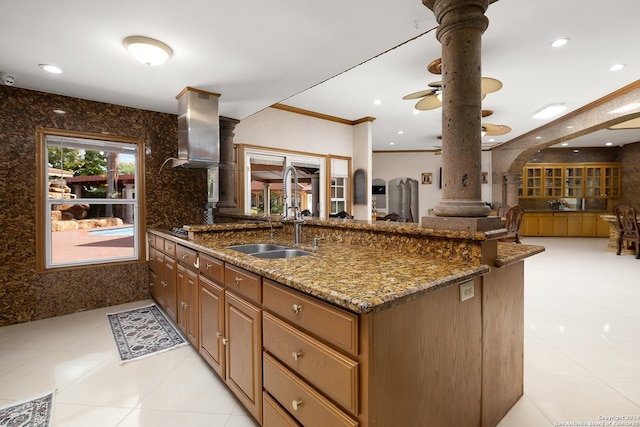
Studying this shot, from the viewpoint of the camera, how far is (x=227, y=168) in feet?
13.7

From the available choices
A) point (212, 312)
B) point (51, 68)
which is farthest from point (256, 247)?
point (51, 68)

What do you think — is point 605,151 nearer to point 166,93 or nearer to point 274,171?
point 274,171

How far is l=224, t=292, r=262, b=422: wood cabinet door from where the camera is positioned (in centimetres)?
156

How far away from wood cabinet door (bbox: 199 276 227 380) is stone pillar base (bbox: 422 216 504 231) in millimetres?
1346

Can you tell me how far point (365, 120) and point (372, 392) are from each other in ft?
17.9

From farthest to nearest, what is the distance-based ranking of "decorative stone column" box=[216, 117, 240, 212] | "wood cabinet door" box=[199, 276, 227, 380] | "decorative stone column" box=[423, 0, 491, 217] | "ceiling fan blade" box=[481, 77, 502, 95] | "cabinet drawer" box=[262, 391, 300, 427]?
"decorative stone column" box=[216, 117, 240, 212] < "ceiling fan blade" box=[481, 77, 502, 95] < "wood cabinet door" box=[199, 276, 227, 380] < "decorative stone column" box=[423, 0, 491, 217] < "cabinet drawer" box=[262, 391, 300, 427]

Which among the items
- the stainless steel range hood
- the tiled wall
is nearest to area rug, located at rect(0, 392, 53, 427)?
the tiled wall

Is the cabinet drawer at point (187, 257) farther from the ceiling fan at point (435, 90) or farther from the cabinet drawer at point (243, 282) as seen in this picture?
the ceiling fan at point (435, 90)

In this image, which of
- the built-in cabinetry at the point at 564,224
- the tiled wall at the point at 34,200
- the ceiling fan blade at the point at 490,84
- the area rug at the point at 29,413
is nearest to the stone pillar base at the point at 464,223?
the ceiling fan blade at the point at 490,84

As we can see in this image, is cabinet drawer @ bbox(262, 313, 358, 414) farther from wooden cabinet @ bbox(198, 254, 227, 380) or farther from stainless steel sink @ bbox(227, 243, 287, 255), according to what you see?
stainless steel sink @ bbox(227, 243, 287, 255)

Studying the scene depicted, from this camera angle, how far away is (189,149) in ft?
10.2

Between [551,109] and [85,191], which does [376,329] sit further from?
[551,109]

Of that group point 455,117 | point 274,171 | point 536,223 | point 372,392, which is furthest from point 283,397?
point 536,223

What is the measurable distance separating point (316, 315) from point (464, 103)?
1.31 meters
